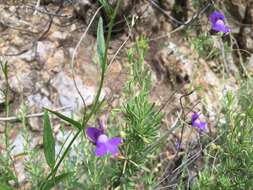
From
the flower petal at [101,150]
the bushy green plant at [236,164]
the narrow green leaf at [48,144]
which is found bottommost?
the bushy green plant at [236,164]

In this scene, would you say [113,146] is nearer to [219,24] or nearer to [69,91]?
[69,91]

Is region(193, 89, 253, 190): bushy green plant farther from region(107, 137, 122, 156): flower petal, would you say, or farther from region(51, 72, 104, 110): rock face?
region(51, 72, 104, 110): rock face

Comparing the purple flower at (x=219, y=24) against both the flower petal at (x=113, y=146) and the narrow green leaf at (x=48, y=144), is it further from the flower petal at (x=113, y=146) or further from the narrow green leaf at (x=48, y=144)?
the narrow green leaf at (x=48, y=144)

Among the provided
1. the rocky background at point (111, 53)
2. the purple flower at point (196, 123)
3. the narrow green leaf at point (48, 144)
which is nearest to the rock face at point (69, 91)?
the rocky background at point (111, 53)

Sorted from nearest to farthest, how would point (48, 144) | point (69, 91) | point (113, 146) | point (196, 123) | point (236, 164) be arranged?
point (48, 144)
point (113, 146)
point (236, 164)
point (196, 123)
point (69, 91)

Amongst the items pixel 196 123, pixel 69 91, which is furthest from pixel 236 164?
pixel 69 91

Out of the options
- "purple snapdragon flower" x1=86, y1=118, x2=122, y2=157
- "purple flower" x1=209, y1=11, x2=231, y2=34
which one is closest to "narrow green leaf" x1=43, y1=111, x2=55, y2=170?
"purple snapdragon flower" x1=86, y1=118, x2=122, y2=157
